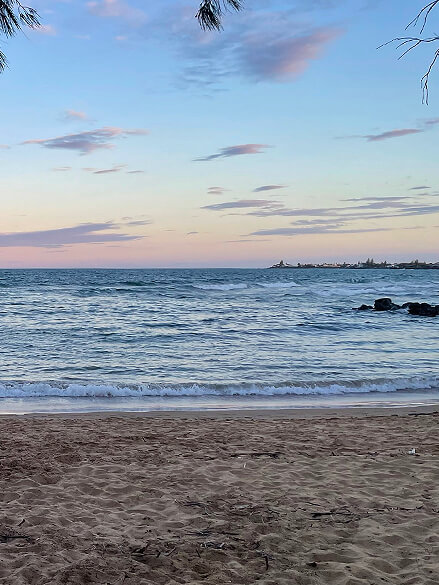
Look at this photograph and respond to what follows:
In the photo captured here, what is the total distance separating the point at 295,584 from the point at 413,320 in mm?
25119

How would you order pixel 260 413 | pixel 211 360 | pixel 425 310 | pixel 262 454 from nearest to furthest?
pixel 262 454
pixel 260 413
pixel 211 360
pixel 425 310

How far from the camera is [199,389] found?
11.1 m

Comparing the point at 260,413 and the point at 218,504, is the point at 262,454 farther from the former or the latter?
the point at 260,413

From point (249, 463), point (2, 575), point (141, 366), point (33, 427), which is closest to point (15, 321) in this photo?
point (141, 366)

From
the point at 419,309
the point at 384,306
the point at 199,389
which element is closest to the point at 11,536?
the point at 199,389

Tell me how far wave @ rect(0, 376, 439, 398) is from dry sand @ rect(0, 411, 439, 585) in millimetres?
2838

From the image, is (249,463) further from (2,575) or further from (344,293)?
(344,293)

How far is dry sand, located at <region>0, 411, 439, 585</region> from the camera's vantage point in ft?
12.0

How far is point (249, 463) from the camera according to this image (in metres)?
6.08

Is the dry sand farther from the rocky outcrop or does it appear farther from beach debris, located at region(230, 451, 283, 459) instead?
the rocky outcrop

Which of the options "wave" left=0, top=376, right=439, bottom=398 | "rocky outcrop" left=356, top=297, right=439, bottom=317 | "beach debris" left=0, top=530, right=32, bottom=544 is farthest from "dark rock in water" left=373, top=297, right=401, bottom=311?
"beach debris" left=0, top=530, right=32, bottom=544

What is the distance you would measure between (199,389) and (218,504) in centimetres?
624

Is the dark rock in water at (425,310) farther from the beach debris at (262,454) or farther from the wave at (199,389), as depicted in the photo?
the beach debris at (262,454)

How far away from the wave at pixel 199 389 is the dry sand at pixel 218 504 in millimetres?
2838
